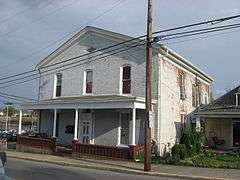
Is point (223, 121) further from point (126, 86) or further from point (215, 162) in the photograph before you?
point (215, 162)

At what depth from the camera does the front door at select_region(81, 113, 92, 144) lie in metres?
28.5

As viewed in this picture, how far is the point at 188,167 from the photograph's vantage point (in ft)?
67.4

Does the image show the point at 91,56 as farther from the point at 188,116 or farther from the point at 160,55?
the point at 188,116

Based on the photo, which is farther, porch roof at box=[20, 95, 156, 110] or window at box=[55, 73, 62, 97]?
window at box=[55, 73, 62, 97]

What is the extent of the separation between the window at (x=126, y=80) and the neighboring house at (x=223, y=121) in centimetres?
569

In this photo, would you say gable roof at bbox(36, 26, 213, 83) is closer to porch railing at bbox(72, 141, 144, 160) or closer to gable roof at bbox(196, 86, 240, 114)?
gable roof at bbox(196, 86, 240, 114)

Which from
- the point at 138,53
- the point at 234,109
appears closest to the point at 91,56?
the point at 138,53

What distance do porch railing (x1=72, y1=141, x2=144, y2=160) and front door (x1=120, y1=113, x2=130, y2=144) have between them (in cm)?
227

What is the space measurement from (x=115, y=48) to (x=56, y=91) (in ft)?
23.2

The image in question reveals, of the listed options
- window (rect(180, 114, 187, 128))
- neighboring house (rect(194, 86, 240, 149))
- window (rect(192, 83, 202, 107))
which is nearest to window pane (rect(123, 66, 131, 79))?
window (rect(180, 114, 187, 128))

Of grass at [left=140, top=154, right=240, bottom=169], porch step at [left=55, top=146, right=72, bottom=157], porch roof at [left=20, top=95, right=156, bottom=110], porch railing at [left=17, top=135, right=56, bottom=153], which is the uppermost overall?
porch roof at [left=20, top=95, right=156, bottom=110]

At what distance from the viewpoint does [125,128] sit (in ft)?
87.3

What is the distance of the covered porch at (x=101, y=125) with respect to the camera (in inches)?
949

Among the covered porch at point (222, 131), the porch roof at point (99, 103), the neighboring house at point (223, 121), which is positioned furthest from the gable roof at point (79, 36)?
the covered porch at point (222, 131)
